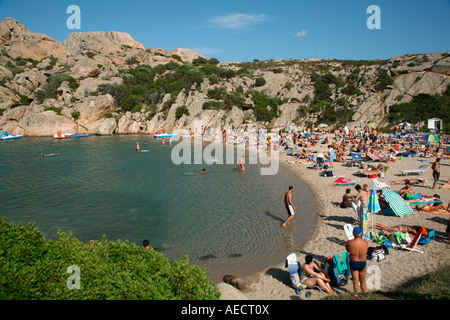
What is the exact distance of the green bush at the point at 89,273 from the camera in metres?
3.89

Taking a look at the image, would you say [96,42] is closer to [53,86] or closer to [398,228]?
[53,86]

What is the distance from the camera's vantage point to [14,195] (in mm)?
16312

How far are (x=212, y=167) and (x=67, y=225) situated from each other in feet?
43.5

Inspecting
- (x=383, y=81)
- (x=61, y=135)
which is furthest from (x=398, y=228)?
(x=61, y=135)

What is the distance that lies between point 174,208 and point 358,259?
9.27m

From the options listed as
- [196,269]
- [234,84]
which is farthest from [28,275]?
[234,84]

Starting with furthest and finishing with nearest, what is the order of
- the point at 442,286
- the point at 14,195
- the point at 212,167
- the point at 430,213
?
the point at 212,167 → the point at 14,195 → the point at 430,213 → the point at 442,286

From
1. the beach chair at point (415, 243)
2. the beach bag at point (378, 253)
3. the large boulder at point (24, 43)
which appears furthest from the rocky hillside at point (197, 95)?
the beach bag at point (378, 253)

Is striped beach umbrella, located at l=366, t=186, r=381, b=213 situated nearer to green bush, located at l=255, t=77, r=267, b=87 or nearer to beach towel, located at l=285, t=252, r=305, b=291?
beach towel, located at l=285, t=252, r=305, b=291

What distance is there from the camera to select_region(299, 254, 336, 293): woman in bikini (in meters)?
6.37

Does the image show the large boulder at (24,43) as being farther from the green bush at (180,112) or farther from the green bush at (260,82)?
the green bush at (260,82)

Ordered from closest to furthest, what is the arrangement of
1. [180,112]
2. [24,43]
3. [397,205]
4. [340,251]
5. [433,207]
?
[340,251] → [397,205] → [433,207] → [180,112] → [24,43]

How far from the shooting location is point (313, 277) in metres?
6.50
